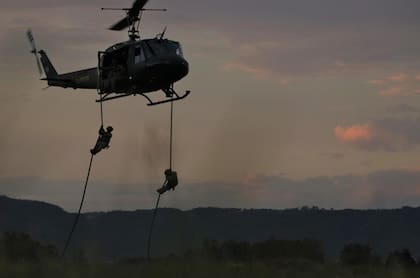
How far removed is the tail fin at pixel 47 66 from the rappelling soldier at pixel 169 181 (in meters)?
12.4

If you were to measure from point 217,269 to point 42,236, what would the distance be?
524 feet

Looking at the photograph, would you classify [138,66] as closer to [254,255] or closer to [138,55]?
[138,55]

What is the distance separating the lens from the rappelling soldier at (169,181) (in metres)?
44.9

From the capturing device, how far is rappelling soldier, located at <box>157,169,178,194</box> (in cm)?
4493

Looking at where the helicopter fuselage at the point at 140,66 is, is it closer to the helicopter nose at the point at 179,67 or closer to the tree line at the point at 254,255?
the helicopter nose at the point at 179,67

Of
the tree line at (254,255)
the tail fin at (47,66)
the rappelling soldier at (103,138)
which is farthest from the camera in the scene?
the tail fin at (47,66)

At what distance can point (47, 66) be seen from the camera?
185ft

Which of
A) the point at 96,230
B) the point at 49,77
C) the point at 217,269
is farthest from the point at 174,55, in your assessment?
the point at 96,230

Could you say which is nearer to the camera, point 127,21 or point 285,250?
point 127,21

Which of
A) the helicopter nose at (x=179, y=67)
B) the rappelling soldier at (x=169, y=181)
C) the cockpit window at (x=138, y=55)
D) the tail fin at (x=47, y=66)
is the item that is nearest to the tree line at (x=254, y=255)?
the rappelling soldier at (x=169, y=181)

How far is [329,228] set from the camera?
651 feet

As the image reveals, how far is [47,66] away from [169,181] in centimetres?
1430

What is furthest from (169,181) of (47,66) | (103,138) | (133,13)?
(47,66)

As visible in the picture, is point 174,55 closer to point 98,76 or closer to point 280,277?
point 98,76
